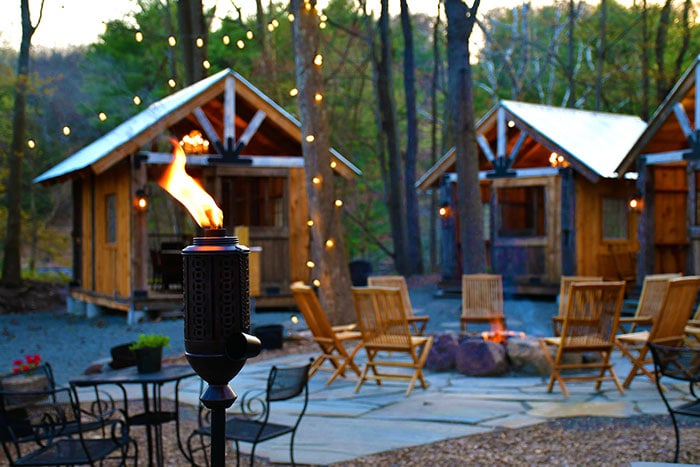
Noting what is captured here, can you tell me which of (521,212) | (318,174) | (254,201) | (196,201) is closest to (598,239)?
(521,212)

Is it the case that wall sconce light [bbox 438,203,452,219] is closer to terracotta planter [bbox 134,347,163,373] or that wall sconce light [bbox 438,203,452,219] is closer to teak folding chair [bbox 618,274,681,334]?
teak folding chair [bbox 618,274,681,334]

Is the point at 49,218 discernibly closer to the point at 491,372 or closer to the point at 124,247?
the point at 124,247

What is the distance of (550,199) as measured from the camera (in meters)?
17.0

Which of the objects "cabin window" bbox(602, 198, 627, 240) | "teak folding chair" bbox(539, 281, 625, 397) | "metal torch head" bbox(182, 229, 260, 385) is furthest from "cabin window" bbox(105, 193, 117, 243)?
"metal torch head" bbox(182, 229, 260, 385)

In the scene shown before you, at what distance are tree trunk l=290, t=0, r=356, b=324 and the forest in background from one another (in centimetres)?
593

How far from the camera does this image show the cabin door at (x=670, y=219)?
15.9m

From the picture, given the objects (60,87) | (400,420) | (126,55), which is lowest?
(400,420)

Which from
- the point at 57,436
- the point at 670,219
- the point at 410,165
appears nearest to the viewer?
the point at 57,436

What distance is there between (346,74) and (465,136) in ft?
50.6

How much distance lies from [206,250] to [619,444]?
415cm

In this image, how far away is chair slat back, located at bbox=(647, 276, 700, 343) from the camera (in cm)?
729

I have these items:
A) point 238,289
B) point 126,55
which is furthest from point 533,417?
point 126,55

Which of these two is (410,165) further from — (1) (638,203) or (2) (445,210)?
(1) (638,203)

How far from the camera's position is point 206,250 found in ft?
7.69
